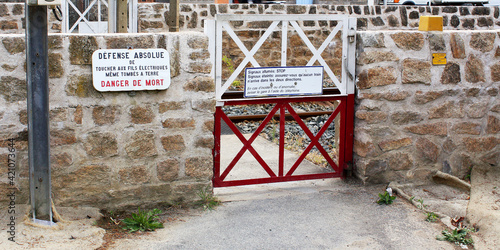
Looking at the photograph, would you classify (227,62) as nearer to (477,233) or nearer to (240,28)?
(240,28)

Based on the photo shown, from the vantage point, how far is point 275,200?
16.2ft

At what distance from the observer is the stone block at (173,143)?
4.54 meters

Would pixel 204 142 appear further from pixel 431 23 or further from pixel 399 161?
pixel 431 23

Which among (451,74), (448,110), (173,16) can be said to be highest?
(173,16)

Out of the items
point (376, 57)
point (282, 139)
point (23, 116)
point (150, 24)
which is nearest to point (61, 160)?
point (23, 116)

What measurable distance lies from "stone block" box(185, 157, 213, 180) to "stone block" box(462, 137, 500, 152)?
8.35ft

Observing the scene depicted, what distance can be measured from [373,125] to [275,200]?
1155 mm

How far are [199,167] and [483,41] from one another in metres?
2.94

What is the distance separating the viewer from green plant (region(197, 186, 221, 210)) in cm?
475

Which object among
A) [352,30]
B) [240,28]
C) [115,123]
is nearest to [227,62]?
[240,28]

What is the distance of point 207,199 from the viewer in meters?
4.79

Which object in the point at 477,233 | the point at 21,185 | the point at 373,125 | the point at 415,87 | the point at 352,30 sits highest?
the point at 352,30

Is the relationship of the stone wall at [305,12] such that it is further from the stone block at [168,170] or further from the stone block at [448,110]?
the stone block at [168,170]

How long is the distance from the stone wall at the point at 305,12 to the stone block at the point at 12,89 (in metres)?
6.52
